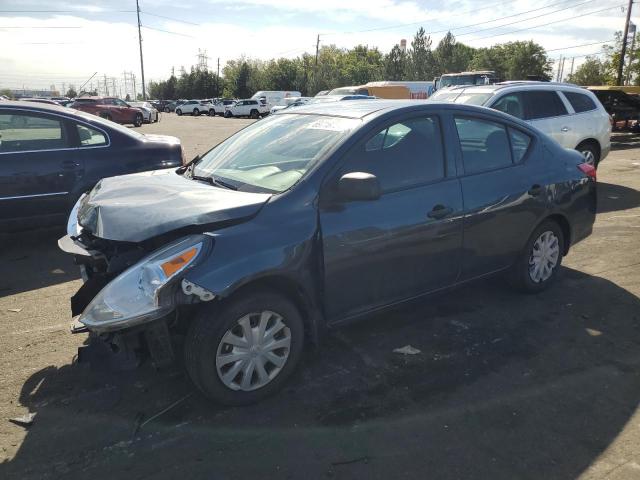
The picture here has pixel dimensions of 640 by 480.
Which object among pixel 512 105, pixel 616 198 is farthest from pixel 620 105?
pixel 512 105

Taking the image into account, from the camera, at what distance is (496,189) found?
4000 mm

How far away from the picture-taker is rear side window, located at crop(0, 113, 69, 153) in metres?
5.59

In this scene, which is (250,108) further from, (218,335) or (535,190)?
(218,335)

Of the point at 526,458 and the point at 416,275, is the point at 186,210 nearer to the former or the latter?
the point at 416,275

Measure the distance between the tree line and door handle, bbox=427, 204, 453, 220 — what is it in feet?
161

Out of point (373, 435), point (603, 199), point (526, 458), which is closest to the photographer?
point (526, 458)

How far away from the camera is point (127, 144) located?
621cm

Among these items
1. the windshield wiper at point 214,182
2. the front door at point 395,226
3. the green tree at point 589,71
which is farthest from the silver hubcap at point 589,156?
the green tree at point 589,71

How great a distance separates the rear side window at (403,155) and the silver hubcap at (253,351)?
108 centimetres

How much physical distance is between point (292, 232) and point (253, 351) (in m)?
0.72

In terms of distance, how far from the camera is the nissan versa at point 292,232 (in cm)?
276

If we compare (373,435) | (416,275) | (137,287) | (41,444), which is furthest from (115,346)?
(416,275)

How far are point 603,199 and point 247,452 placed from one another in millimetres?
8143

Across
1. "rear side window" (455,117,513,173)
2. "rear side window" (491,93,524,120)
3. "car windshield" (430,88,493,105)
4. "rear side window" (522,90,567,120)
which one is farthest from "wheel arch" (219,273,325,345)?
"rear side window" (522,90,567,120)
